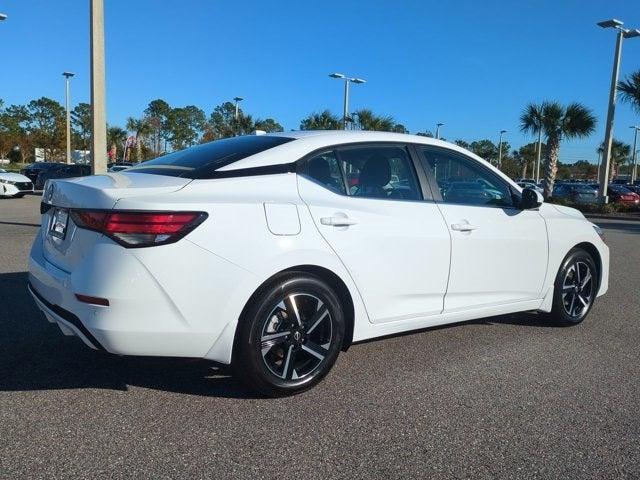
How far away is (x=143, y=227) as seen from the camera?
3.03 meters

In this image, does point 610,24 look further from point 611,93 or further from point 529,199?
point 529,199

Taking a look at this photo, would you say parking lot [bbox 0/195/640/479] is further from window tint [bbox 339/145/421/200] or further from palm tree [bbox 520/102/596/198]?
palm tree [bbox 520/102/596/198]

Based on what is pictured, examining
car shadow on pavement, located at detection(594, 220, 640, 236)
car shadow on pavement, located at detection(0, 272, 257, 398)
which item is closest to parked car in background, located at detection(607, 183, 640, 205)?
car shadow on pavement, located at detection(594, 220, 640, 236)

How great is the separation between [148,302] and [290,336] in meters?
0.89

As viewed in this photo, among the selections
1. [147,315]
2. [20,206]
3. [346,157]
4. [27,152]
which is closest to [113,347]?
[147,315]

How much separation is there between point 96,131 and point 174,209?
28.0ft

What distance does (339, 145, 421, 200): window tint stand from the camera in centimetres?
396

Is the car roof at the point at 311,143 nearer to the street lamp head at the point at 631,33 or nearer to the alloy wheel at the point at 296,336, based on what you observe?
the alloy wheel at the point at 296,336

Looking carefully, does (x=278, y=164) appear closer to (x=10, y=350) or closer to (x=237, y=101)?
(x=10, y=350)

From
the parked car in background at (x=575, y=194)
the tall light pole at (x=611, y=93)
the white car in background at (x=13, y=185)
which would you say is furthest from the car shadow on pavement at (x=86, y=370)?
the parked car in background at (x=575, y=194)

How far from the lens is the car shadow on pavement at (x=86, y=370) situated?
3.58 m

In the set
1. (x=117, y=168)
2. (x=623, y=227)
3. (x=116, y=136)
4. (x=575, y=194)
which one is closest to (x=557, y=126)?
(x=575, y=194)

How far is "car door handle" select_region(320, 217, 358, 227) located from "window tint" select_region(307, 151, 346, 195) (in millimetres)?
224

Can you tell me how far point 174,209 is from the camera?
307 centimetres
